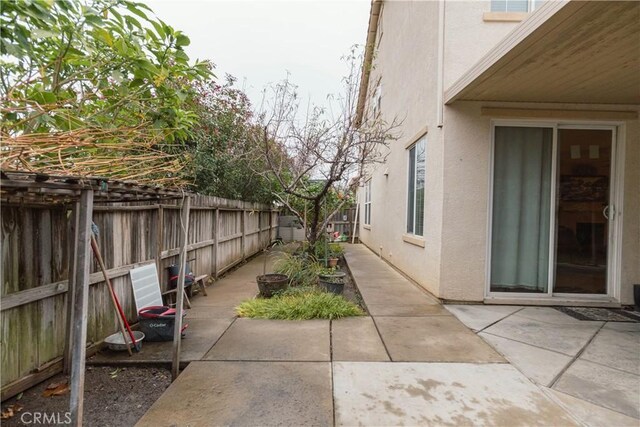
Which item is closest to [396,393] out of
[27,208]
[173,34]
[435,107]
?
[27,208]

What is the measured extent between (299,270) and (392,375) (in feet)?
10.6

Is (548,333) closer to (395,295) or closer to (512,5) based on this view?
(395,295)

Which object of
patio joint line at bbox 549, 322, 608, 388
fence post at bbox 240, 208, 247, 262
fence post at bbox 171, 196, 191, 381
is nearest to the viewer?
patio joint line at bbox 549, 322, 608, 388

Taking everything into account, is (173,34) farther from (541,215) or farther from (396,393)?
(541,215)

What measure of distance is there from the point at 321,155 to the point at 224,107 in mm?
3476

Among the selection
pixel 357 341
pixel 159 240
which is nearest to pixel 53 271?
pixel 159 240

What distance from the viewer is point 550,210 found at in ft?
14.9

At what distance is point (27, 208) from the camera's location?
248 centimetres

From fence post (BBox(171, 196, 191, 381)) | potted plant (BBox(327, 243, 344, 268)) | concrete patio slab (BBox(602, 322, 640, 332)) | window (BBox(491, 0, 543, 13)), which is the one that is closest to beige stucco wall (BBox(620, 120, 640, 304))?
concrete patio slab (BBox(602, 322, 640, 332))

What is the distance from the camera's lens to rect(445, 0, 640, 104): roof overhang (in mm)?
2457

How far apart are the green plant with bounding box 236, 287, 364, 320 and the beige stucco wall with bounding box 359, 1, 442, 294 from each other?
1496 mm

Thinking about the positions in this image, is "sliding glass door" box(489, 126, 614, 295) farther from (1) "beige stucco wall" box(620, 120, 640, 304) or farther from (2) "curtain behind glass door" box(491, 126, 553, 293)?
(1) "beige stucco wall" box(620, 120, 640, 304)

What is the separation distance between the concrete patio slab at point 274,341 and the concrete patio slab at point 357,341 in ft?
0.33

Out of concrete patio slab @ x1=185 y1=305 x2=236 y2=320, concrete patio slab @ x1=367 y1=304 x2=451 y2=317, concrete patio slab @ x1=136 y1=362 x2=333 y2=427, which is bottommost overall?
concrete patio slab @ x1=185 y1=305 x2=236 y2=320
